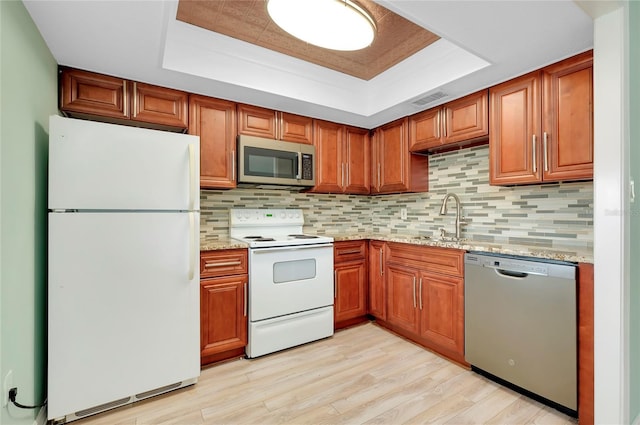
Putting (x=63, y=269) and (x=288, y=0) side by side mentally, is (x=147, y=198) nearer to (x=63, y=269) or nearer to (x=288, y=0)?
(x=63, y=269)

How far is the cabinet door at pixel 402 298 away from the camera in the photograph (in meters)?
2.57

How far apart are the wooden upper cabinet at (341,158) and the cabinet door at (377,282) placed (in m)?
0.70

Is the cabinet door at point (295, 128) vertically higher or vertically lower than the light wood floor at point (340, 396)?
higher

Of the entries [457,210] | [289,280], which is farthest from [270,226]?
[457,210]

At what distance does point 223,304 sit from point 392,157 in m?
2.13

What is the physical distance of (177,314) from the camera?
6.26ft

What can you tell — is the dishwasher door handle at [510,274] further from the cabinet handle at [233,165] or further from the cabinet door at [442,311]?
the cabinet handle at [233,165]

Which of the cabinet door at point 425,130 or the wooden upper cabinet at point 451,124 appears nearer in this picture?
the wooden upper cabinet at point 451,124

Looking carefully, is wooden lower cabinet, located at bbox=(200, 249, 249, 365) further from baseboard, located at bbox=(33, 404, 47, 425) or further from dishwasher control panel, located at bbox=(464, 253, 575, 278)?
dishwasher control panel, located at bbox=(464, 253, 575, 278)

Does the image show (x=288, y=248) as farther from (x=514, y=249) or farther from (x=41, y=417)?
(x=41, y=417)

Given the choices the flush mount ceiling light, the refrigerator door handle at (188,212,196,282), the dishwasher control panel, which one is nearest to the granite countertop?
the dishwasher control panel

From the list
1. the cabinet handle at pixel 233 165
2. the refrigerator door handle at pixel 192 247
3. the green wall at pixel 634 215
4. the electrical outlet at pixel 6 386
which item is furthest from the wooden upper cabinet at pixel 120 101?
the green wall at pixel 634 215

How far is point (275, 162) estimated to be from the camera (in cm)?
278

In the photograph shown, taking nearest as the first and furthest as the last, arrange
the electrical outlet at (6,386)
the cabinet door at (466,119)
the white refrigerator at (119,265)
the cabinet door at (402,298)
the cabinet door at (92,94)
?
the electrical outlet at (6,386) → the white refrigerator at (119,265) → the cabinet door at (92,94) → the cabinet door at (466,119) → the cabinet door at (402,298)
